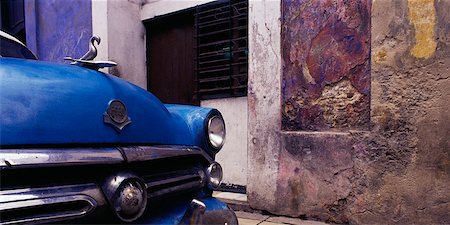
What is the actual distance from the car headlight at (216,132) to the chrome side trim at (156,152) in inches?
4.8

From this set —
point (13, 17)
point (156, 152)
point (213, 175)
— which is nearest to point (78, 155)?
point (156, 152)

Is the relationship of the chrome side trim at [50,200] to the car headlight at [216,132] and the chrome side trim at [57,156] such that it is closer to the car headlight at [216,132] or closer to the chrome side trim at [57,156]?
the chrome side trim at [57,156]

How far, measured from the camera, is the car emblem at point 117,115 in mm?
1212

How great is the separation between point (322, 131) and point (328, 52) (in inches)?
28.8

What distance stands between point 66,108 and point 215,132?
0.82 metres

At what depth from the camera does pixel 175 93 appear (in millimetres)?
4801

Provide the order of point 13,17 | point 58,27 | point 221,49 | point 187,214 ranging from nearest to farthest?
1. point 187,214
2. point 221,49
3. point 58,27
4. point 13,17

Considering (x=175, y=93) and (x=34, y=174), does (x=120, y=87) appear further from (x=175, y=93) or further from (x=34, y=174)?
(x=175, y=93)

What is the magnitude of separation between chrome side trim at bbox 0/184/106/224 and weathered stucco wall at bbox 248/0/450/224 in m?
2.29

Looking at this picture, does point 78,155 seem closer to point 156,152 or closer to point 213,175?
point 156,152

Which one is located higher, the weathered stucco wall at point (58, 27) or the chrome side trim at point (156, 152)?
the weathered stucco wall at point (58, 27)

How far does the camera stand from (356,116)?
289 centimetres

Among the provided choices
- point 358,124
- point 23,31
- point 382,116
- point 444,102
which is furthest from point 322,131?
point 23,31

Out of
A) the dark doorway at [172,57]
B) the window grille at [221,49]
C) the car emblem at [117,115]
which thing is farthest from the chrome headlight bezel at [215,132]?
the dark doorway at [172,57]
